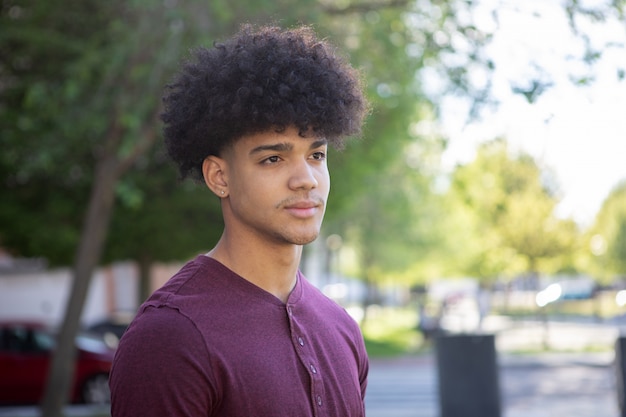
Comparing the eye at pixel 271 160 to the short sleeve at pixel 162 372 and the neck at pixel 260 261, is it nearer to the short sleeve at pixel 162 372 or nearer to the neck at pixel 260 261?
the neck at pixel 260 261

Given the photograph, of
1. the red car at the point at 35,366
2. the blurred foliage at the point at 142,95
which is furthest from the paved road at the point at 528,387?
the red car at the point at 35,366

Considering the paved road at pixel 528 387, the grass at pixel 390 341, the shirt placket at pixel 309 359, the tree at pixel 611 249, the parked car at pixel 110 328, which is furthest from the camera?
the tree at pixel 611 249

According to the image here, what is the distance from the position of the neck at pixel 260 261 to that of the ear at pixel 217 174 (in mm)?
129

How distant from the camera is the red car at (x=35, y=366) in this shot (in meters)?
15.2

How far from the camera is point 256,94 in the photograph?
2.54 meters

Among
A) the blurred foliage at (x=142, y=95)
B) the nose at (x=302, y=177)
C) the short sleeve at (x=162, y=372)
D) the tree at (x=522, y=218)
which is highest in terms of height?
the tree at (x=522, y=218)

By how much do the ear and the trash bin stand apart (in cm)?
620

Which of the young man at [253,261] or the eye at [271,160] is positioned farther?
the eye at [271,160]

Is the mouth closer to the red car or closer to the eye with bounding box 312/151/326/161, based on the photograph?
the eye with bounding box 312/151/326/161

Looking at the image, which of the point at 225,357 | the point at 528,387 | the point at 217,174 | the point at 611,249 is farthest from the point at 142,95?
the point at 611,249

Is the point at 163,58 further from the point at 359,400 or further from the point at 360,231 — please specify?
the point at 360,231

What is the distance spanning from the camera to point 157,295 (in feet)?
7.98

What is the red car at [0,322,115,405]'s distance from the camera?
49.8ft

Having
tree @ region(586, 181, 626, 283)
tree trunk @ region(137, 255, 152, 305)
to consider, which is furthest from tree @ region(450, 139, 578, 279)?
tree @ region(586, 181, 626, 283)
